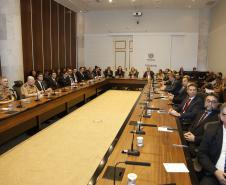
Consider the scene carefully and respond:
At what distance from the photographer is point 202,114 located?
10.5 feet

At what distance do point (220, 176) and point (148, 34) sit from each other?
1302cm

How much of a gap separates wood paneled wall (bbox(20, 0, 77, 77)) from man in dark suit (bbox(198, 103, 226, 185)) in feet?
26.6

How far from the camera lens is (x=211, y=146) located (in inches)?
93.4

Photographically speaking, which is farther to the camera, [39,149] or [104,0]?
[104,0]

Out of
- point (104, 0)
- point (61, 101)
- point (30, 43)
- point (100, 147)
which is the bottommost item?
point (100, 147)

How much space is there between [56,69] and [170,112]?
8.32 meters

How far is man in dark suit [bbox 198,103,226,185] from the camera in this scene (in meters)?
2.23

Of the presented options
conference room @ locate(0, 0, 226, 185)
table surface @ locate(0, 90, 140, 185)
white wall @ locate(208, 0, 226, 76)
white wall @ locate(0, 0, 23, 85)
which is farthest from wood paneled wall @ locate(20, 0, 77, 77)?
white wall @ locate(208, 0, 226, 76)

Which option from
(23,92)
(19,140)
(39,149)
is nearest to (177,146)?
(39,149)

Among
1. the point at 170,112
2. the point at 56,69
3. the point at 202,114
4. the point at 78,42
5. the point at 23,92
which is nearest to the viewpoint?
the point at 202,114

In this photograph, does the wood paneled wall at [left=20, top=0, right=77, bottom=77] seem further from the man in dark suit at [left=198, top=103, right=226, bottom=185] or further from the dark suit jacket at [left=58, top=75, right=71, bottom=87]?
the man in dark suit at [left=198, top=103, right=226, bottom=185]

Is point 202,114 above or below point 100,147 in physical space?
above

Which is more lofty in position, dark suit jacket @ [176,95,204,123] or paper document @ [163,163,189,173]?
dark suit jacket @ [176,95,204,123]

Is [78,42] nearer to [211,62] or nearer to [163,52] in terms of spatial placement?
[163,52]
